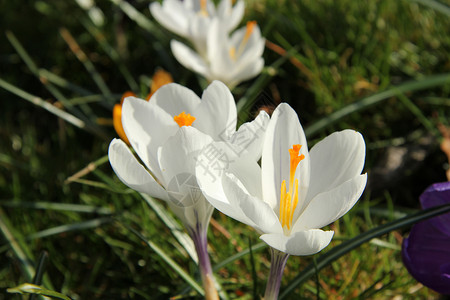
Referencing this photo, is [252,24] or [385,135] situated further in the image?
[385,135]

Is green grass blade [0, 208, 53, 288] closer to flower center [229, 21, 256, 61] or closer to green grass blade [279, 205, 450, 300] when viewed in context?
green grass blade [279, 205, 450, 300]

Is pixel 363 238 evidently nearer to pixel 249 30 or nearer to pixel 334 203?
pixel 334 203

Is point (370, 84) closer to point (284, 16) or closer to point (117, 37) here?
point (284, 16)

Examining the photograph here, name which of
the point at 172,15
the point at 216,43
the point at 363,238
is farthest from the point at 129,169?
the point at 172,15

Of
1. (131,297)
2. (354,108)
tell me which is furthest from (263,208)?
(354,108)

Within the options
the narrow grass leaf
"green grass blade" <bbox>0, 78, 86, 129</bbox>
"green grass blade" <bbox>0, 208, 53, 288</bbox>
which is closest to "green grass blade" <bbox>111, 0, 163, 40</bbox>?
the narrow grass leaf

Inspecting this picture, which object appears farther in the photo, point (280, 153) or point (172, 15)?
point (172, 15)

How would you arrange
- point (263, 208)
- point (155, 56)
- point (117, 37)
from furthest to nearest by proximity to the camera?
1. point (155, 56)
2. point (117, 37)
3. point (263, 208)
